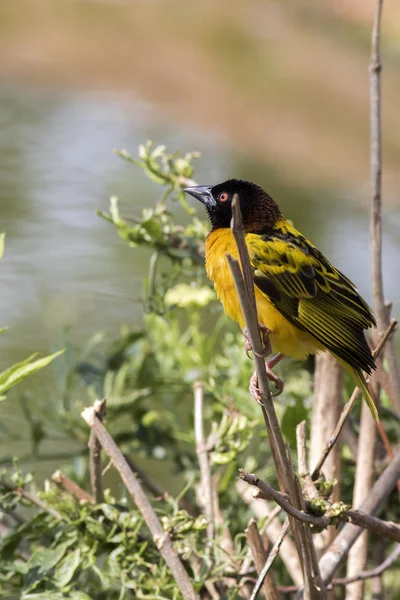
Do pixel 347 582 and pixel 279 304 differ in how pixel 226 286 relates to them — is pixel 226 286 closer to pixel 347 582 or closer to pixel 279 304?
pixel 279 304

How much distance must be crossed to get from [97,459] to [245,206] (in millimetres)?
635

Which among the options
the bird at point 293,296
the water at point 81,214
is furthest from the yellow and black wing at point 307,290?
the water at point 81,214

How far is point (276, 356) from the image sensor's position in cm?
204

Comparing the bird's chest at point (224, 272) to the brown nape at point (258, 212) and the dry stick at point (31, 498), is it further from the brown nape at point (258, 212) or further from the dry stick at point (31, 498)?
the dry stick at point (31, 498)

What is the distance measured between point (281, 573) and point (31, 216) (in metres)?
2.59

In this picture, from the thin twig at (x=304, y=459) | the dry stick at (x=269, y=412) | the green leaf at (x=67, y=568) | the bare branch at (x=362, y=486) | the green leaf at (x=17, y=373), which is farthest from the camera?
the bare branch at (x=362, y=486)

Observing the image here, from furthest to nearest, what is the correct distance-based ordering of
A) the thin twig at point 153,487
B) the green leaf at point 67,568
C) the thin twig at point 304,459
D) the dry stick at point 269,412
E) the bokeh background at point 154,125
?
the bokeh background at point 154,125, the thin twig at point 153,487, the green leaf at point 67,568, the thin twig at point 304,459, the dry stick at point 269,412

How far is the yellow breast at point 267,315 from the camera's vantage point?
184 centimetres

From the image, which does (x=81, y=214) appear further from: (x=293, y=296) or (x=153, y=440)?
(x=293, y=296)

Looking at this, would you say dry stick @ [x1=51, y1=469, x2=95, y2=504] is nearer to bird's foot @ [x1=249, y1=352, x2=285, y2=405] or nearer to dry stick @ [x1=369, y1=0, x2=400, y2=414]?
bird's foot @ [x1=249, y1=352, x2=285, y2=405]

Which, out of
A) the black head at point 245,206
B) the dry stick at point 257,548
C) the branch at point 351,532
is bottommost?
the dry stick at point 257,548

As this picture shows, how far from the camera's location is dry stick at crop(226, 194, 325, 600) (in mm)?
1185

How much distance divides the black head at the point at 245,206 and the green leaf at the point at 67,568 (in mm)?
700

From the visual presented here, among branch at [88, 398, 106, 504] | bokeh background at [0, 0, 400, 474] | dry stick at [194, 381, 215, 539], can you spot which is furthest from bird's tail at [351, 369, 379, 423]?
bokeh background at [0, 0, 400, 474]
